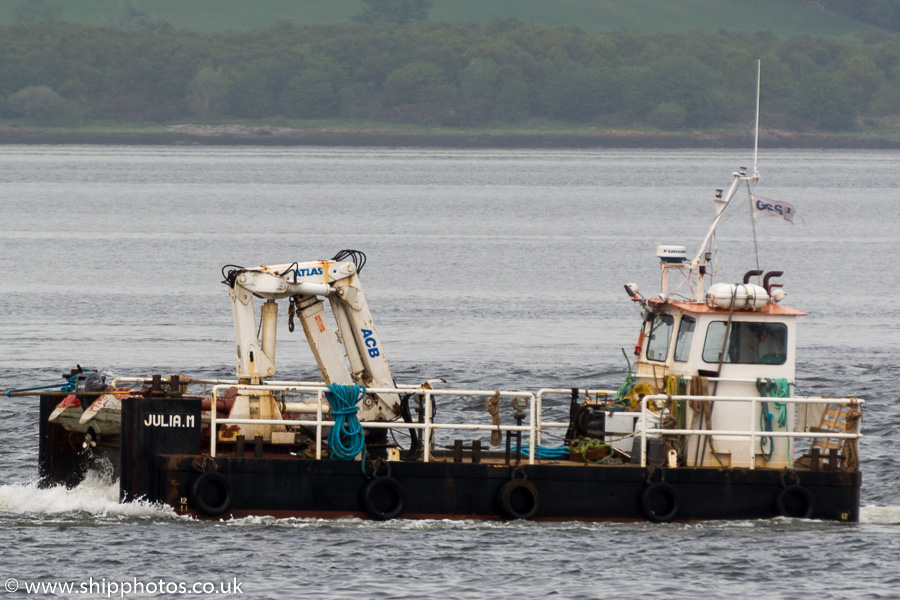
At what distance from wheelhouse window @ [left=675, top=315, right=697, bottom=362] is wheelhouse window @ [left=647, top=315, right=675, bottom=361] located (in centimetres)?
19

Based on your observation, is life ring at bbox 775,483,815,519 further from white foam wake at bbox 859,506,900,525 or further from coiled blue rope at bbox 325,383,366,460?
coiled blue rope at bbox 325,383,366,460

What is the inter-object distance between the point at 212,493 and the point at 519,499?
3.63 meters

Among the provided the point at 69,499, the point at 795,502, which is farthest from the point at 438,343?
the point at 795,502

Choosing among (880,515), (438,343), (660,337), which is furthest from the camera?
(438,343)

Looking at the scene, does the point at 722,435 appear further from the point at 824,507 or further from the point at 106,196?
the point at 106,196

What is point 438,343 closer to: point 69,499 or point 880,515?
point 880,515

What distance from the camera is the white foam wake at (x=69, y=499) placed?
19609mm

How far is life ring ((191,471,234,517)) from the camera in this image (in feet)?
61.1

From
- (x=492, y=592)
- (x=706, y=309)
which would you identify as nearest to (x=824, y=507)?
(x=706, y=309)

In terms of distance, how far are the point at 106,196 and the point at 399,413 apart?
108 meters

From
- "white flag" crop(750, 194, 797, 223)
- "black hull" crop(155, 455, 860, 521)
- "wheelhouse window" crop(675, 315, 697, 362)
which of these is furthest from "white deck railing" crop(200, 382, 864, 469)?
"white flag" crop(750, 194, 797, 223)

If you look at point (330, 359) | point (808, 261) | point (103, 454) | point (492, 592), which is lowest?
point (492, 592)

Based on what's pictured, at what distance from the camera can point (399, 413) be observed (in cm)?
1998

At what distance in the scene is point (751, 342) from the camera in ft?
64.1
